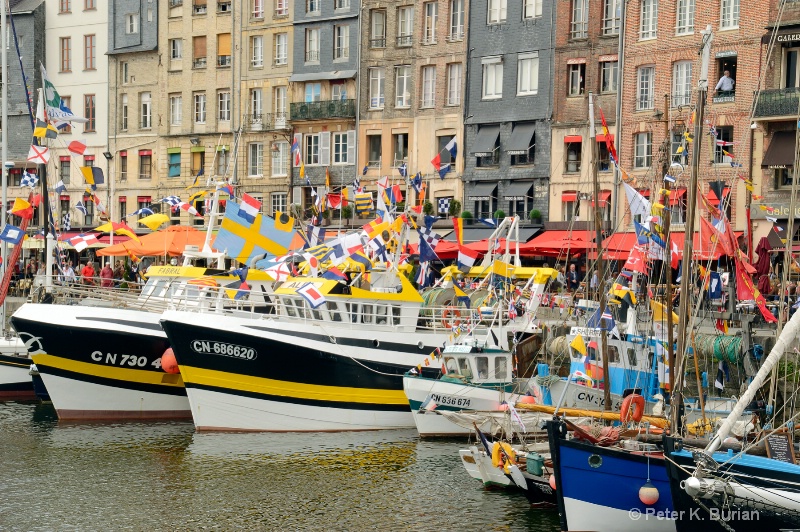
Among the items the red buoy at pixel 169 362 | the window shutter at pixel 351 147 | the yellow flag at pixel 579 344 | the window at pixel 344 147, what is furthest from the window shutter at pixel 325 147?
the yellow flag at pixel 579 344

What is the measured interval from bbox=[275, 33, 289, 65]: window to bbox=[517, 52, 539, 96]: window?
1369 cm

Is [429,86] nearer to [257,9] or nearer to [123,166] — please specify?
[257,9]

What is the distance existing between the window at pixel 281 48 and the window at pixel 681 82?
21404 millimetres

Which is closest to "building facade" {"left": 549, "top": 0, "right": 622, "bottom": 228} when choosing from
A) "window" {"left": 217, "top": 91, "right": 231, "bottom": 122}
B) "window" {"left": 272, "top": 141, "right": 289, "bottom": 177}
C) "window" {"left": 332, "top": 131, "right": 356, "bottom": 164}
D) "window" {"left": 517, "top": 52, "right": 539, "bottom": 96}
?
"window" {"left": 517, "top": 52, "right": 539, "bottom": 96}

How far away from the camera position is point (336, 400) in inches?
1323

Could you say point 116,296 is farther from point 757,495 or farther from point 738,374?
point 757,495

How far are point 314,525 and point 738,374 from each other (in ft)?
49.0

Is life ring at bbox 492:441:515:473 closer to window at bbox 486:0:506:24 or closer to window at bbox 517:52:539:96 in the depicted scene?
window at bbox 517:52:539:96

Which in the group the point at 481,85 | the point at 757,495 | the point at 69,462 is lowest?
the point at 69,462

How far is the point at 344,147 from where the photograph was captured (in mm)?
63375

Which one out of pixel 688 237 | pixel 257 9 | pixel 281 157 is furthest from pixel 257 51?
pixel 688 237

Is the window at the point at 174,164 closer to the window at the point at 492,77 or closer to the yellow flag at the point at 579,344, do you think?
the window at the point at 492,77

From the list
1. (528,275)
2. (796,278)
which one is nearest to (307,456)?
(528,275)

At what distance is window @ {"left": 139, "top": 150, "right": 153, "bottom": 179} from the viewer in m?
70.7
